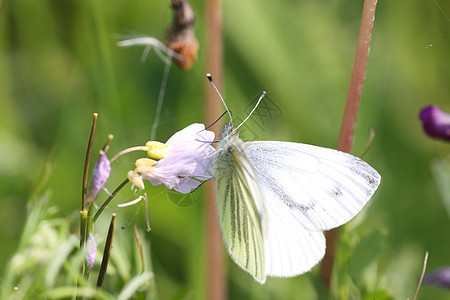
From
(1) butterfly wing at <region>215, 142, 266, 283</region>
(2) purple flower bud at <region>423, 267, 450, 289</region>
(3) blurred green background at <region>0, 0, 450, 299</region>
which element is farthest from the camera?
(3) blurred green background at <region>0, 0, 450, 299</region>

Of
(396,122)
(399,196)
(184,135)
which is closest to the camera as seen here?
(184,135)

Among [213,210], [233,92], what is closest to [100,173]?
[213,210]

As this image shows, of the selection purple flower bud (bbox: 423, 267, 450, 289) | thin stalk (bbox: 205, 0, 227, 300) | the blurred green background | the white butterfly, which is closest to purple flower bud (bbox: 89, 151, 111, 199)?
the white butterfly

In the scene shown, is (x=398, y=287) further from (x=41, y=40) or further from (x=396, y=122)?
(x=41, y=40)

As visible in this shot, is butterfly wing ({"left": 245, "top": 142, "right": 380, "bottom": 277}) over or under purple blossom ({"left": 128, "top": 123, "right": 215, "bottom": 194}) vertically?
under

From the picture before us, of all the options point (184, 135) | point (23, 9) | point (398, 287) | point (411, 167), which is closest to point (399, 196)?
point (411, 167)

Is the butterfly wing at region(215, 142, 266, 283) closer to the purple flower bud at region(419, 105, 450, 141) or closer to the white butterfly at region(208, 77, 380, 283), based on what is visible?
the white butterfly at region(208, 77, 380, 283)

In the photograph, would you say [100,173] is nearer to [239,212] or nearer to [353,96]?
[239,212]

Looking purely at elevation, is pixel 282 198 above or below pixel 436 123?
below
